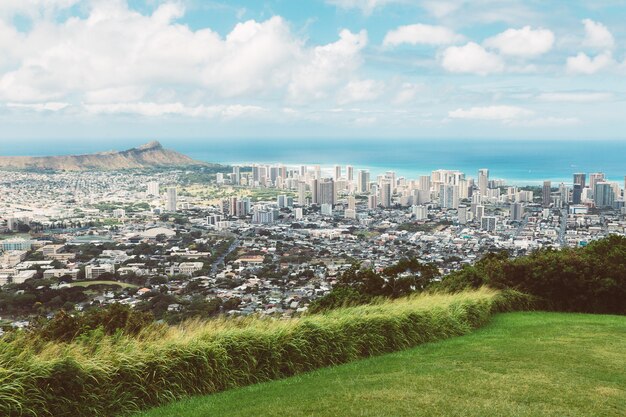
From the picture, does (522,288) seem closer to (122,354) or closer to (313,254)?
(122,354)

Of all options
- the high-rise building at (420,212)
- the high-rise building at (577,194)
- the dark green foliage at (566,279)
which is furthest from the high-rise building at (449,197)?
the dark green foliage at (566,279)

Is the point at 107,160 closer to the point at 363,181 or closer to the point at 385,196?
the point at 363,181

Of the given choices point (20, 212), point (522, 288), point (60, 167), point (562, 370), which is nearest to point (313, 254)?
point (522, 288)

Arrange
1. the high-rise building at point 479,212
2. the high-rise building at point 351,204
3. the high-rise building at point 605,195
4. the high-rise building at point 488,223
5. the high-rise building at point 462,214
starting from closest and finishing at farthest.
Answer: the high-rise building at point 488,223
the high-rise building at point 462,214
the high-rise building at point 479,212
the high-rise building at point 605,195
the high-rise building at point 351,204

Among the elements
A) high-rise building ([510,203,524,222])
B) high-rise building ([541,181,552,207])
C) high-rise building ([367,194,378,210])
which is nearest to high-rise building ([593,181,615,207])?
high-rise building ([541,181,552,207])

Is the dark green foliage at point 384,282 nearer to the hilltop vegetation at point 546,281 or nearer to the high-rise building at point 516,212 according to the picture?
the hilltop vegetation at point 546,281

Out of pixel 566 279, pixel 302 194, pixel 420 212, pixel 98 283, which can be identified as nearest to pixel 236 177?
pixel 302 194

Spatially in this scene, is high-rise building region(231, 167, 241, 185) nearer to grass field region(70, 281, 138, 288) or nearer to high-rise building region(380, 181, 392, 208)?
high-rise building region(380, 181, 392, 208)

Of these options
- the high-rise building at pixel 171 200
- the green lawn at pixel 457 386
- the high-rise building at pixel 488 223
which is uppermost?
the green lawn at pixel 457 386
